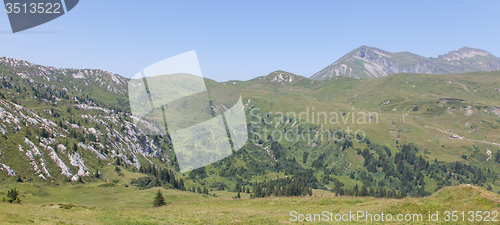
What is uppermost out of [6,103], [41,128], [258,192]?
[6,103]

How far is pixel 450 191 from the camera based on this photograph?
40.5m

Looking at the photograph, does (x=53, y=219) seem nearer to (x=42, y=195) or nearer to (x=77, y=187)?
(x=42, y=195)

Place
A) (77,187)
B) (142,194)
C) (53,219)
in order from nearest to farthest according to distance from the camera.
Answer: (53,219) < (142,194) < (77,187)

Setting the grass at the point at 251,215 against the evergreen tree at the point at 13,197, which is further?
the evergreen tree at the point at 13,197

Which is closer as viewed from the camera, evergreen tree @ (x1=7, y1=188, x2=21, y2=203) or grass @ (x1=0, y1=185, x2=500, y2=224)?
grass @ (x1=0, y1=185, x2=500, y2=224)

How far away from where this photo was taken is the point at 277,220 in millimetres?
36938

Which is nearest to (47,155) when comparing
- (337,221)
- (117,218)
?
(117,218)

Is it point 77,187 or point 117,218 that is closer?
point 117,218

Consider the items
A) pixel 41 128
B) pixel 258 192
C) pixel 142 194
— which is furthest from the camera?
pixel 41 128

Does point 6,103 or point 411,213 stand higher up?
point 6,103

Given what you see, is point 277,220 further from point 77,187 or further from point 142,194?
point 77,187

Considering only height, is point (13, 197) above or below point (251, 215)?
above

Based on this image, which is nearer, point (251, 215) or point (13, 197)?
point (251, 215)

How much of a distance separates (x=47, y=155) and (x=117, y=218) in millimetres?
156892
